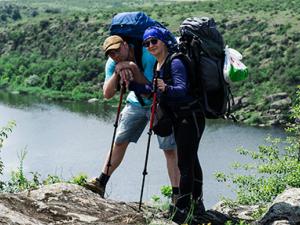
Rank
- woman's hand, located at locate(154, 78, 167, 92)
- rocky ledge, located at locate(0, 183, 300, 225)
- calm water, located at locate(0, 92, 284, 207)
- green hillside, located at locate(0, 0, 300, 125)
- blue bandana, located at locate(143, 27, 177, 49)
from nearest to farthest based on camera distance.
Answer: rocky ledge, located at locate(0, 183, 300, 225), woman's hand, located at locate(154, 78, 167, 92), blue bandana, located at locate(143, 27, 177, 49), calm water, located at locate(0, 92, 284, 207), green hillside, located at locate(0, 0, 300, 125)

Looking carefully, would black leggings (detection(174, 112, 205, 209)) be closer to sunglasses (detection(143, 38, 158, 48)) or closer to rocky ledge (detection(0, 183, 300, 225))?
rocky ledge (detection(0, 183, 300, 225))

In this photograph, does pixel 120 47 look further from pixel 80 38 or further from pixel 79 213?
pixel 80 38

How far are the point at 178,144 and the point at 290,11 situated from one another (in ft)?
320

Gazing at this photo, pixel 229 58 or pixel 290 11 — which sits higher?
pixel 229 58

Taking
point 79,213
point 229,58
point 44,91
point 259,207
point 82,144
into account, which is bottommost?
point 44,91

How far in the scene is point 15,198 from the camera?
566cm

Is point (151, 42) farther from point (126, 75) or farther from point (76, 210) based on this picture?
point (76, 210)

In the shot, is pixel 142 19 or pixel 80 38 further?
pixel 80 38

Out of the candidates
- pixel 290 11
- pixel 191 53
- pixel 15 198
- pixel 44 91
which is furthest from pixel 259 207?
pixel 290 11

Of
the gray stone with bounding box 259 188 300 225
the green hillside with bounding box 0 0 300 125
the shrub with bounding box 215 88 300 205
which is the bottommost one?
the green hillside with bounding box 0 0 300 125

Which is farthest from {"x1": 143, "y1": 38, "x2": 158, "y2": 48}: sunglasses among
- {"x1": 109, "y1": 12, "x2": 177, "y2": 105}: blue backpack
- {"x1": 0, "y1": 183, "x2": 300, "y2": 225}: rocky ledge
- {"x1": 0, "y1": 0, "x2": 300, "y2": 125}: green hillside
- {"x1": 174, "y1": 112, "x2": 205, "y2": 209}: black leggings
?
{"x1": 0, "y1": 0, "x2": 300, "y2": 125}: green hillside

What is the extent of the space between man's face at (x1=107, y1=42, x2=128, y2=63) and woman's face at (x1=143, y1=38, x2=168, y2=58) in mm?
215

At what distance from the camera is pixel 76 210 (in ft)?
18.7

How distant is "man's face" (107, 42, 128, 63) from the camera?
638 centimetres
